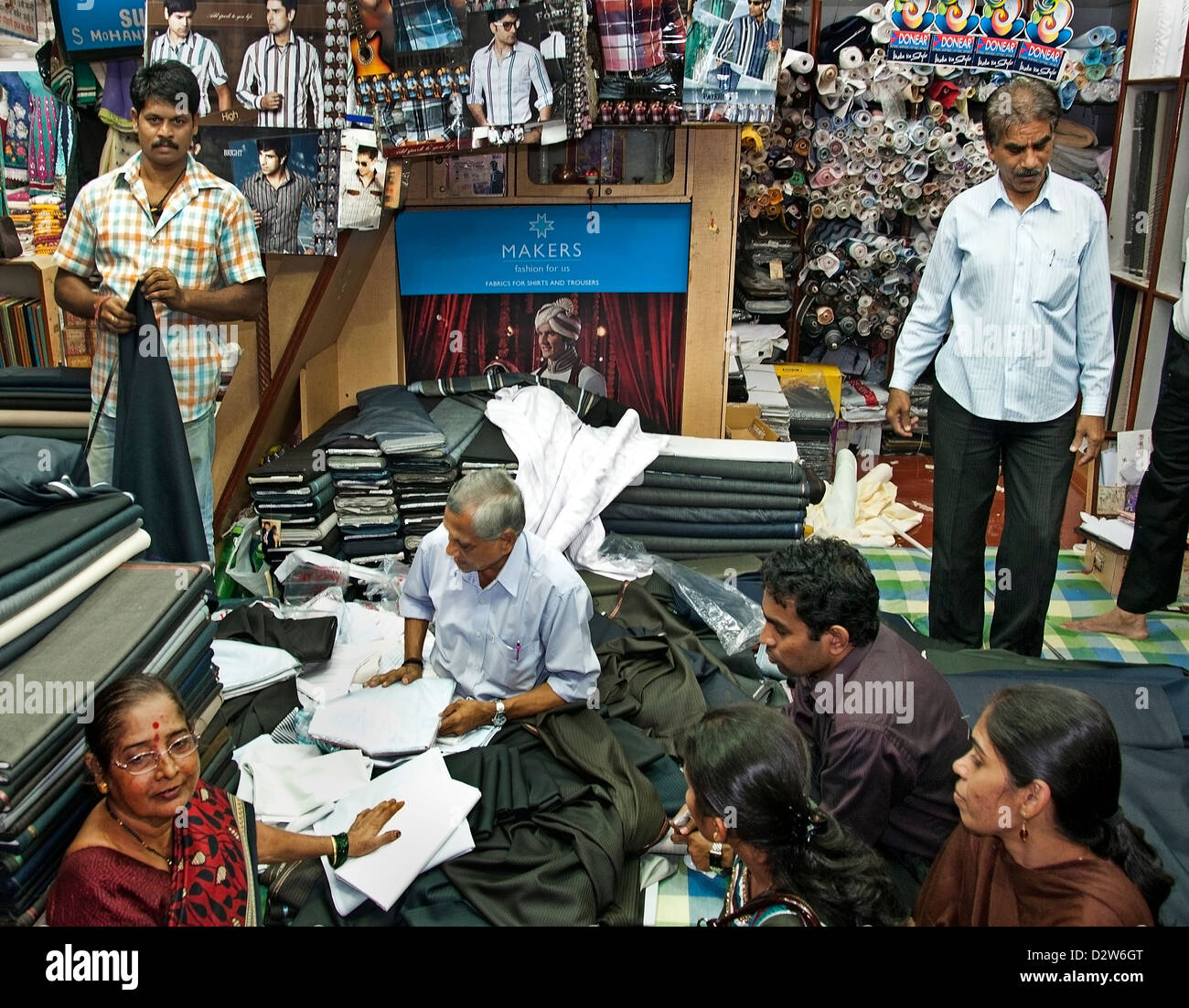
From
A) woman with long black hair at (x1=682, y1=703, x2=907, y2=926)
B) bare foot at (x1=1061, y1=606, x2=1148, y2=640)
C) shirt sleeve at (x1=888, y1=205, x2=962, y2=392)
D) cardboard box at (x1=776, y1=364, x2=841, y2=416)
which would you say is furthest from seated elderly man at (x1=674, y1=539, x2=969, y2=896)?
cardboard box at (x1=776, y1=364, x2=841, y2=416)

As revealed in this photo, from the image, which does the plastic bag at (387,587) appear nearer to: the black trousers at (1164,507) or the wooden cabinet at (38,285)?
the wooden cabinet at (38,285)

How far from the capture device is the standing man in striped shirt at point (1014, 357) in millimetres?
3637

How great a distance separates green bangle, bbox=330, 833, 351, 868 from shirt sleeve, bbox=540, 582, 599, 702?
0.81 metres

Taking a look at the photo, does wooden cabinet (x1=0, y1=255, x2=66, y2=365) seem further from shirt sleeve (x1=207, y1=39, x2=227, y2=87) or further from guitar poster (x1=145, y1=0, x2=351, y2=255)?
shirt sleeve (x1=207, y1=39, x2=227, y2=87)

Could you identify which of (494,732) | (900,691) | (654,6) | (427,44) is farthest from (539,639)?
(654,6)

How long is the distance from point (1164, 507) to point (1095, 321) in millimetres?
892

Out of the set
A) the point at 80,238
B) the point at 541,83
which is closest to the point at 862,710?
the point at 80,238

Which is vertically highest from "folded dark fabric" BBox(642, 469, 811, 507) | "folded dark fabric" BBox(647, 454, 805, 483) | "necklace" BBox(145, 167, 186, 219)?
"necklace" BBox(145, 167, 186, 219)

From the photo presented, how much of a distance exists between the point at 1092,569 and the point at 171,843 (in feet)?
13.2

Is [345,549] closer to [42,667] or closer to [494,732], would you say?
[494,732]

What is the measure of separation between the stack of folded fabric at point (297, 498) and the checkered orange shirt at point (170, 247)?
0.86 meters

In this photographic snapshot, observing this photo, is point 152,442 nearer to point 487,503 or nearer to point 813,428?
point 487,503

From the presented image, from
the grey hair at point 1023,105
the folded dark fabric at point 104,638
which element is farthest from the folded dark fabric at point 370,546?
the grey hair at point 1023,105

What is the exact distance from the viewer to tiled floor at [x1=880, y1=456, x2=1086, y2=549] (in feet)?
18.2
